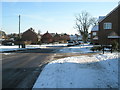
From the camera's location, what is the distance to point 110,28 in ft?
120

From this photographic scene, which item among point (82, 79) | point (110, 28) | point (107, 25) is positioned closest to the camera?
point (82, 79)

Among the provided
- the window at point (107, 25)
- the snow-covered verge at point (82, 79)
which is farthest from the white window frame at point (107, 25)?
the snow-covered verge at point (82, 79)

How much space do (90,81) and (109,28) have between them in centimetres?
3079

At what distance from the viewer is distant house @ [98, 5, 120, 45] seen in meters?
35.3

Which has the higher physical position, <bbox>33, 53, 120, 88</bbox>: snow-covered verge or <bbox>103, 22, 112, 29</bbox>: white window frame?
<bbox>103, 22, 112, 29</bbox>: white window frame

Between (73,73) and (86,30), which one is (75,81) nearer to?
(73,73)

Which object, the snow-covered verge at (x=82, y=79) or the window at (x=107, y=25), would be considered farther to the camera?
the window at (x=107, y=25)

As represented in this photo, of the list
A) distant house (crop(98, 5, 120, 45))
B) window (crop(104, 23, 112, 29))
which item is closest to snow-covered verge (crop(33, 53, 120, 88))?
distant house (crop(98, 5, 120, 45))

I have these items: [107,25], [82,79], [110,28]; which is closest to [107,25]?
Answer: [107,25]

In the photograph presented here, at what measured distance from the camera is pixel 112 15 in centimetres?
3625

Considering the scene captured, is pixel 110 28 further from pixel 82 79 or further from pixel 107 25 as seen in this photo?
pixel 82 79

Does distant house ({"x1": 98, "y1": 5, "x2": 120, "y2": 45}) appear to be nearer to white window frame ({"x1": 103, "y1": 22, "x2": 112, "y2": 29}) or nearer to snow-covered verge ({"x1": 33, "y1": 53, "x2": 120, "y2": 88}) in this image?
white window frame ({"x1": 103, "y1": 22, "x2": 112, "y2": 29})

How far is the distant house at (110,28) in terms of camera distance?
116 ft

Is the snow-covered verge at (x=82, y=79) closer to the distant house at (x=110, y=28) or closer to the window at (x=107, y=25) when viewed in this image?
the distant house at (x=110, y=28)
